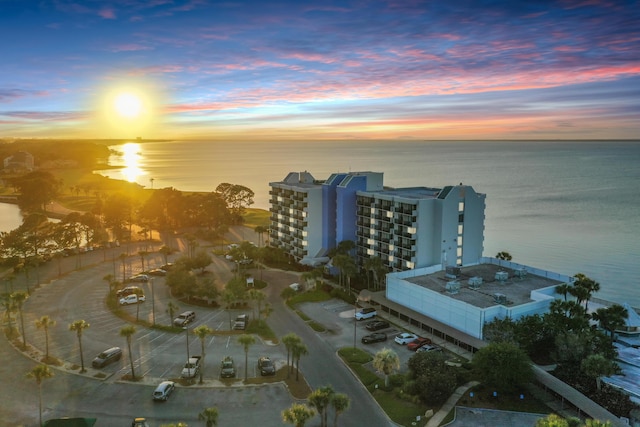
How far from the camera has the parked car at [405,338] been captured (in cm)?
4766

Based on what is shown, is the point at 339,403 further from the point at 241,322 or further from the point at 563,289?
the point at 563,289

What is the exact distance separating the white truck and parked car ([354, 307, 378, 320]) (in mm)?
18849

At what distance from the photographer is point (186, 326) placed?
51.3m

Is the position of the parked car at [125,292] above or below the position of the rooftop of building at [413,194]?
below

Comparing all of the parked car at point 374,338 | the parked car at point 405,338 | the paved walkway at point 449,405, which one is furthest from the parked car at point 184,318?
the paved walkway at point 449,405

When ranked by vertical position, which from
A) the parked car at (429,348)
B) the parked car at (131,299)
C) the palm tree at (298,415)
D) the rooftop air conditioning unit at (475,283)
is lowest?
the parked car at (429,348)

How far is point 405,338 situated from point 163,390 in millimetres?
23556

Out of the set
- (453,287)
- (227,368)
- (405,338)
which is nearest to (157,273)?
(227,368)

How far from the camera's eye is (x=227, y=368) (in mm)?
40719

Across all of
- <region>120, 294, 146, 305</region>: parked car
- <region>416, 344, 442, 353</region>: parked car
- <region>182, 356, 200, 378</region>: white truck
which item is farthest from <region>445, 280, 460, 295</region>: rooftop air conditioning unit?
<region>120, 294, 146, 305</region>: parked car

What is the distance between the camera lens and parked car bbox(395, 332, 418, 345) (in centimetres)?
4766

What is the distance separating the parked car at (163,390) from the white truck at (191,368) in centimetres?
190

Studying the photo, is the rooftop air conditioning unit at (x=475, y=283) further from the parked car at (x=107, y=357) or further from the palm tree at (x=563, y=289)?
the parked car at (x=107, y=357)

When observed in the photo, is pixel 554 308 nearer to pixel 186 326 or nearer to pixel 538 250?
pixel 186 326
